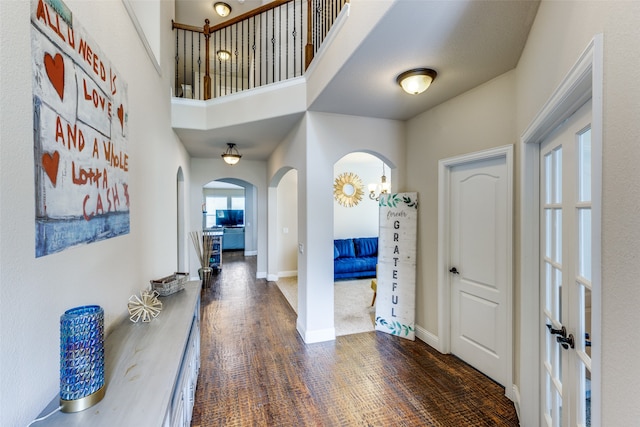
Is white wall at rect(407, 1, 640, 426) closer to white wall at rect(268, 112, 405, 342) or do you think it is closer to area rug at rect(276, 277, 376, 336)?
white wall at rect(268, 112, 405, 342)

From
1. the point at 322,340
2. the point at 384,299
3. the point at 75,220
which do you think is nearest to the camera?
the point at 75,220

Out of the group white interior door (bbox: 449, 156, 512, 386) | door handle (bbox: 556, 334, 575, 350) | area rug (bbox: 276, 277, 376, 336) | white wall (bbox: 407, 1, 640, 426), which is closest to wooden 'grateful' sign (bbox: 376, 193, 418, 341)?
area rug (bbox: 276, 277, 376, 336)

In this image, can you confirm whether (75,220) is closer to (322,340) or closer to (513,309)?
(322,340)

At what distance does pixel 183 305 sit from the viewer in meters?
2.18

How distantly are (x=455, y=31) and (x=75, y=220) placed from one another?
97.5 inches

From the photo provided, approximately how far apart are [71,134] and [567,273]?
2564 mm

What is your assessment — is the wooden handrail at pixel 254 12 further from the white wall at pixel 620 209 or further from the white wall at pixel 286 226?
the white wall at pixel 286 226

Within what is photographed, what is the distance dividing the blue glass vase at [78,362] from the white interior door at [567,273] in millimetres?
2072

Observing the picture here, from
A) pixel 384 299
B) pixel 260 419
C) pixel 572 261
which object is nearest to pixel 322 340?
pixel 384 299

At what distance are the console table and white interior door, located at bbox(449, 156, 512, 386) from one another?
102 inches

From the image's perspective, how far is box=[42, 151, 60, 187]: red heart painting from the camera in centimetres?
110

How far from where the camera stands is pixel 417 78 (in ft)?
7.86

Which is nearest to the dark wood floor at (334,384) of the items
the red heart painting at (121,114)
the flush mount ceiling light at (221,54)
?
the red heart painting at (121,114)

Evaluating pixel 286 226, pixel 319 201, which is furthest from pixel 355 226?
pixel 319 201
